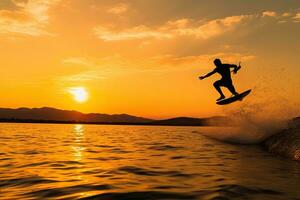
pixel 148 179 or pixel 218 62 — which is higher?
pixel 218 62

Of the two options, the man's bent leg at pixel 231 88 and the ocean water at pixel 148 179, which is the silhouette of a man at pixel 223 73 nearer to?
the man's bent leg at pixel 231 88

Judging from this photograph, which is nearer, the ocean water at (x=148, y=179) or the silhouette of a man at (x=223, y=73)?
the ocean water at (x=148, y=179)

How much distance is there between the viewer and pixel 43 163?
1334 centimetres

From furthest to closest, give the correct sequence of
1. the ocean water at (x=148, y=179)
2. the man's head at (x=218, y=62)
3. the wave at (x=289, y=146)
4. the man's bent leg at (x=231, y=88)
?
the man's bent leg at (x=231, y=88) < the man's head at (x=218, y=62) < the wave at (x=289, y=146) < the ocean water at (x=148, y=179)

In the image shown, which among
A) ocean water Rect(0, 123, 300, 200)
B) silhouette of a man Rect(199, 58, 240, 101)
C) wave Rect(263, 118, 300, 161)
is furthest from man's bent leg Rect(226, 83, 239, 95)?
ocean water Rect(0, 123, 300, 200)

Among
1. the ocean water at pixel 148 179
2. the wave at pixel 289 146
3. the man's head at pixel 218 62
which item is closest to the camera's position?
the ocean water at pixel 148 179

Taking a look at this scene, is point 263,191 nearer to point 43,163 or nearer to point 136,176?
point 136,176

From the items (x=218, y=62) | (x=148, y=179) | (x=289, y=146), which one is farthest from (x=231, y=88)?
(x=148, y=179)

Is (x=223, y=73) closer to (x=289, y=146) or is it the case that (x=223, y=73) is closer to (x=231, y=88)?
(x=231, y=88)

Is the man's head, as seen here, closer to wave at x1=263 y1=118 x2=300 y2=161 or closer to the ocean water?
wave at x1=263 y1=118 x2=300 y2=161

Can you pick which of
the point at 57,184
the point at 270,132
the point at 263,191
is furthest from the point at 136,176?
the point at 270,132

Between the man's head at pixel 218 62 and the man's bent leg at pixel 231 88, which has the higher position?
the man's head at pixel 218 62

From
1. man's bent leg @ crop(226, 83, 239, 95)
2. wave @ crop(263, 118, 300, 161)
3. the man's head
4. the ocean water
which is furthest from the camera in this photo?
man's bent leg @ crop(226, 83, 239, 95)

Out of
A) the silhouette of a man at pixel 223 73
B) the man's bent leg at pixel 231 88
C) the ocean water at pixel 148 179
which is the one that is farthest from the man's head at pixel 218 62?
the ocean water at pixel 148 179
